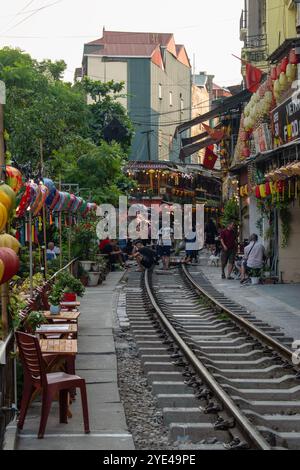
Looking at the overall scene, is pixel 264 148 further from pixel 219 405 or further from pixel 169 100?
pixel 169 100

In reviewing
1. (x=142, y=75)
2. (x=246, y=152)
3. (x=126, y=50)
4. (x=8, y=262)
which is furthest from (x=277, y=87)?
(x=126, y=50)

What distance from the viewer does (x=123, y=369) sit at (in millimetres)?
13859

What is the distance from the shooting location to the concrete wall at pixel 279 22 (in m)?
32.0

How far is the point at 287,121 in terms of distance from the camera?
24.4 meters

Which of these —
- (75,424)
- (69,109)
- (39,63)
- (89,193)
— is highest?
(39,63)

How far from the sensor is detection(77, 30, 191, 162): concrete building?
7100 centimetres

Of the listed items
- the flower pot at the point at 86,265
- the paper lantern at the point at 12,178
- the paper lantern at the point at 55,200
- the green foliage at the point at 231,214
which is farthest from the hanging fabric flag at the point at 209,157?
the paper lantern at the point at 12,178

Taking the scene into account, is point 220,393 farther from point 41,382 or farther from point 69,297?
point 69,297

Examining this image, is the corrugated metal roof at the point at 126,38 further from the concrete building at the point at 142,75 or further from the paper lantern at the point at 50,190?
the paper lantern at the point at 50,190

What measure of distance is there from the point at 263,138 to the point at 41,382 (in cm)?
2178

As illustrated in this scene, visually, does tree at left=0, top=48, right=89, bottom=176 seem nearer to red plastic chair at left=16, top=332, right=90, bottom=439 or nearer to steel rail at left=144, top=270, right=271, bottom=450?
steel rail at left=144, top=270, right=271, bottom=450

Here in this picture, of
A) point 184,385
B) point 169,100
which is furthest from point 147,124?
point 184,385
